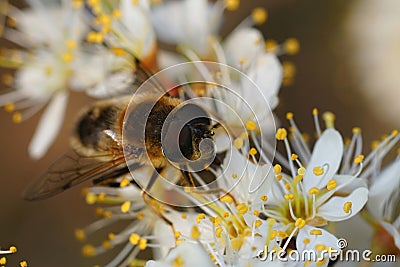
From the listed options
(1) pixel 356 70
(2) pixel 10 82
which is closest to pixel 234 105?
(2) pixel 10 82

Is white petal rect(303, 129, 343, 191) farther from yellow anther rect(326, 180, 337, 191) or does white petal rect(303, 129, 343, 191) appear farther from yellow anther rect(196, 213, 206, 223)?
yellow anther rect(196, 213, 206, 223)

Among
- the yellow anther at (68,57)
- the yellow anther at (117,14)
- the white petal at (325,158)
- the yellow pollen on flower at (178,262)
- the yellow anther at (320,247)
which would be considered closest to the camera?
the yellow pollen on flower at (178,262)

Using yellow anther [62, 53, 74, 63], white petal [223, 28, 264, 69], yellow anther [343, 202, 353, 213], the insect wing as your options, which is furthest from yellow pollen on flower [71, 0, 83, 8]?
yellow anther [343, 202, 353, 213]

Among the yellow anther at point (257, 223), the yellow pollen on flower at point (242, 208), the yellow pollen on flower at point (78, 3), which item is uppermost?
the yellow pollen on flower at point (78, 3)

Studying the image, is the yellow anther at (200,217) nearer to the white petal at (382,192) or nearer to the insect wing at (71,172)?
the insect wing at (71,172)

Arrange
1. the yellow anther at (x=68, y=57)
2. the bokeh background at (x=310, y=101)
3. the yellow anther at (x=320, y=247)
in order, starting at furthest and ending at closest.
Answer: the bokeh background at (x=310, y=101)
the yellow anther at (x=68, y=57)
the yellow anther at (x=320, y=247)

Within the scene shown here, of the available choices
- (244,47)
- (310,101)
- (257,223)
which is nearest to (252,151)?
(257,223)

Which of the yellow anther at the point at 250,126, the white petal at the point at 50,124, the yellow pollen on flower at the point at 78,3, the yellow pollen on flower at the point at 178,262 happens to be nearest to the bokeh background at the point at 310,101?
the white petal at the point at 50,124
